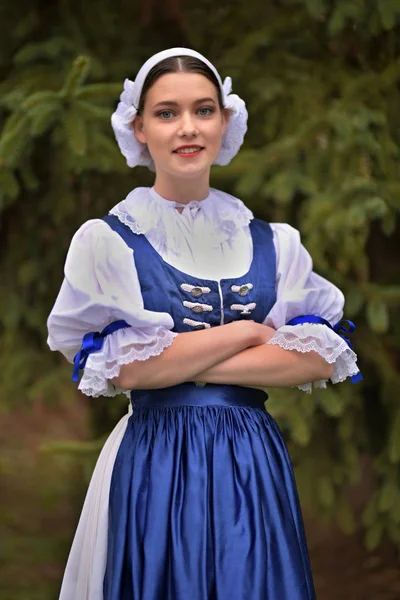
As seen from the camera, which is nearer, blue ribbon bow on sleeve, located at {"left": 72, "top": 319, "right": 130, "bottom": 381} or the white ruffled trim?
blue ribbon bow on sleeve, located at {"left": 72, "top": 319, "right": 130, "bottom": 381}

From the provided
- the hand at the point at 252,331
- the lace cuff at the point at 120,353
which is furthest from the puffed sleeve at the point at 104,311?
the hand at the point at 252,331

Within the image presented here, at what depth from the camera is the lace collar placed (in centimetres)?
169

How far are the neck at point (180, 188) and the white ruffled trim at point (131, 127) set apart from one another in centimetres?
→ 8

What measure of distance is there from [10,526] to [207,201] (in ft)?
8.17

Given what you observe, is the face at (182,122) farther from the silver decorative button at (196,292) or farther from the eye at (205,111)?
the silver decorative button at (196,292)

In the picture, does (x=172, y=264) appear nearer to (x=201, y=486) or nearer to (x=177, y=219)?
(x=177, y=219)

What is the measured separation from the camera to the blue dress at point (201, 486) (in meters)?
1.58

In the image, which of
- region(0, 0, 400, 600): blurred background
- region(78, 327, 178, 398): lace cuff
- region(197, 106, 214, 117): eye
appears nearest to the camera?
region(78, 327, 178, 398): lace cuff

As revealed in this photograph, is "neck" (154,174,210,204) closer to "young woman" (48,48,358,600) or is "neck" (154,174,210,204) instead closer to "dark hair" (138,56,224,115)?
"young woman" (48,48,358,600)

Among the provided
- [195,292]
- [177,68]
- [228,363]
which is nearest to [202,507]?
[228,363]

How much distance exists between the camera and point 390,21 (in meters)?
2.78

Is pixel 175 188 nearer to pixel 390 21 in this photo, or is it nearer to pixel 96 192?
pixel 390 21

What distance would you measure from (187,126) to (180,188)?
140mm

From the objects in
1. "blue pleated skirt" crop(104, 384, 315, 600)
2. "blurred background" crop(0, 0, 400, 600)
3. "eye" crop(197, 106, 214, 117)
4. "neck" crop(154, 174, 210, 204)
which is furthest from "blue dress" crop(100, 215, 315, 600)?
"blurred background" crop(0, 0, 400, 600)
